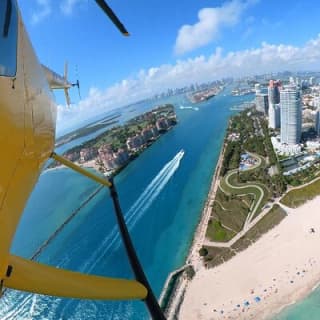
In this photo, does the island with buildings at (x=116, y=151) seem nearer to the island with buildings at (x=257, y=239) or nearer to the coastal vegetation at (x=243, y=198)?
the coastal vegetation at (x=243, y=198)

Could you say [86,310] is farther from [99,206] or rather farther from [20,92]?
[20,92]

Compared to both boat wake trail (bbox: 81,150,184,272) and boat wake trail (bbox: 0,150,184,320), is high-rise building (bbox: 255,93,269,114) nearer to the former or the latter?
boat wake trail (bbox: 81,150,184,272)

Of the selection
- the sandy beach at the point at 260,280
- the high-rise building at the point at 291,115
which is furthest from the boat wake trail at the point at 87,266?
the high-rise building at the point at 291,115

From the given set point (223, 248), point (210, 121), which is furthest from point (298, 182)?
point (210, 121)

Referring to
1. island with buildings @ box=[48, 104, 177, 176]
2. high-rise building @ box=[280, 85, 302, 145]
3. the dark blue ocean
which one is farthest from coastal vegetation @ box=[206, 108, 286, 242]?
island with buildings @ box=[48, 104, 177, 176]

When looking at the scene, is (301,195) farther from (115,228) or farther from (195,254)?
(115,228)

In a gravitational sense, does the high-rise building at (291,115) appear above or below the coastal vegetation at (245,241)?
above
